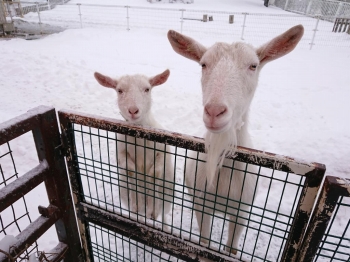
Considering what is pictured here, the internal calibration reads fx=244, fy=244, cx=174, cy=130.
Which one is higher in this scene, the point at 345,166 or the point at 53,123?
the point at 53,123

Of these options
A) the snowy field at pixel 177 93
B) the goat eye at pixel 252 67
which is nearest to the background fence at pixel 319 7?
the snowy field at pixel 177 93

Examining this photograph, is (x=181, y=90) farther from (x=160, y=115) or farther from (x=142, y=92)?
(x=142, y=92)

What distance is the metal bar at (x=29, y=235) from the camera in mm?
1771

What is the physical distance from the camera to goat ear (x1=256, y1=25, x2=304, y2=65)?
2.06 metres

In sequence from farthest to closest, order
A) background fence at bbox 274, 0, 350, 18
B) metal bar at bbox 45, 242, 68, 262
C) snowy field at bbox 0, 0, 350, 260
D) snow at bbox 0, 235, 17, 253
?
background fence at bbox 274, 0, 350, 18 < snowy field at bbox 0, 0, 350, 260 < metal bar at bbox 45, 242, 68, 262 < snow at bbox 0, 235, 17, 253

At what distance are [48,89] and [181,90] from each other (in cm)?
389

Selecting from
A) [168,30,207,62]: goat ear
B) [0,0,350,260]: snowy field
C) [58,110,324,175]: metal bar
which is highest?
[168,30,207,62]: goat ear

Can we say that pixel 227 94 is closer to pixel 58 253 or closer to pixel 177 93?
pixel 58 253

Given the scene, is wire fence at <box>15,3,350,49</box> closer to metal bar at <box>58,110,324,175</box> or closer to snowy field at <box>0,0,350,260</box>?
snowy field at <box>0,0,350,260</box>

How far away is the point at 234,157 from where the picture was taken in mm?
1605

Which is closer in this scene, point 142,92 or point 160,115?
point 142,92

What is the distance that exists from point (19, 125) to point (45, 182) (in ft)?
1.88

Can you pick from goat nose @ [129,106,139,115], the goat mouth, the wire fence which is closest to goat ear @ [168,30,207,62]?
goat nose @ [129,106,139,115]

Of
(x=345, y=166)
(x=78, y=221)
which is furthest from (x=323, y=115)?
(x=78, y=221)
